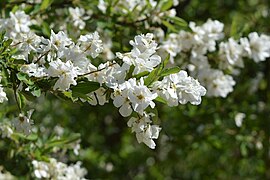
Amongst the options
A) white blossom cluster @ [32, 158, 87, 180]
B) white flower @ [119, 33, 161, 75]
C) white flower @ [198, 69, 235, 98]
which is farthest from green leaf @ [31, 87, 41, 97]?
white flower @ [198, 69, 235, 98]

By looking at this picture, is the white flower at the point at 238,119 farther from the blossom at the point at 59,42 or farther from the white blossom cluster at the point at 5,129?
the blossom at the point at 59,42

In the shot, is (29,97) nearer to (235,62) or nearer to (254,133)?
(235,62)

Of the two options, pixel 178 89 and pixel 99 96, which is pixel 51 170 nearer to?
pixel 99 96

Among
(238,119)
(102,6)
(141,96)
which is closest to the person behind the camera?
(141,96)

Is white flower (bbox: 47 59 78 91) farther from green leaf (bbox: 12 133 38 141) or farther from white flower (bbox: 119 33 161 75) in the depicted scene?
green leaf (bbox: 12 133 38 141)

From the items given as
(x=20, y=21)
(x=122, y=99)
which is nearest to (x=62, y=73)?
(x=122, y=99)

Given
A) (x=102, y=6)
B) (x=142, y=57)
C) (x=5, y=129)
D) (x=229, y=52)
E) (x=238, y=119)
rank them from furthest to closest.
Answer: (x=238, y=119) < (x=229, y=52) < (x=102, y=6) < (x=5, y=129) < (x=142, y=57)

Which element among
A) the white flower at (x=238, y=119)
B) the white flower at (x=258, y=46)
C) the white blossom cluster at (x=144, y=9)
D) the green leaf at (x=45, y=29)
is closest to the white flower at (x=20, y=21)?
the green leaf at (x=45, y=29)

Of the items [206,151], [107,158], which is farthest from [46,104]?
[206,151]
